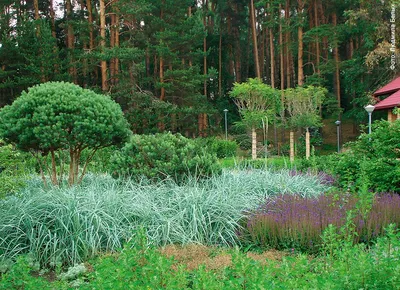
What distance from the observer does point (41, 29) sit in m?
19.5

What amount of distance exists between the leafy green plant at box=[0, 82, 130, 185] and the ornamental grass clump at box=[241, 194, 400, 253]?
7.93 feet

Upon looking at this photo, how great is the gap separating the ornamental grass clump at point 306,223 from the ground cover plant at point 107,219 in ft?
0.87

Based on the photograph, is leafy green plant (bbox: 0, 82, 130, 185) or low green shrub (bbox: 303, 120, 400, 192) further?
low green shrub (bbox: 303, 120, 400, 192)

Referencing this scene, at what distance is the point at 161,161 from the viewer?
625 cm

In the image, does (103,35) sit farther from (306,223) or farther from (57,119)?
(306,223)

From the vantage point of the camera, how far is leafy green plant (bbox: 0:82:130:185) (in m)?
5.36

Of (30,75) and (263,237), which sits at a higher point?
(30,75)

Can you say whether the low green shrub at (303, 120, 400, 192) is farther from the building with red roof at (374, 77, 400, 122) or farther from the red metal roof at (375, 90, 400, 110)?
the red metal roof at (375, 90, 400, 110)

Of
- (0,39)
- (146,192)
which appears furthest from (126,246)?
(0,39)

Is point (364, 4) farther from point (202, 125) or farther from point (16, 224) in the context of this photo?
point (16, 224)

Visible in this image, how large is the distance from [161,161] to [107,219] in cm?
191

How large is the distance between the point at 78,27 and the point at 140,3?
124 inches

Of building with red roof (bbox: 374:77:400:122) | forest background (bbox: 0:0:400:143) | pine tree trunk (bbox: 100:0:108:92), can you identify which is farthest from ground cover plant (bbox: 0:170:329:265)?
pine tree trunk (bbox: 100:0:108:92)

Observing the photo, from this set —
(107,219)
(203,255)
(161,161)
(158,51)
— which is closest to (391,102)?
(161,161)
